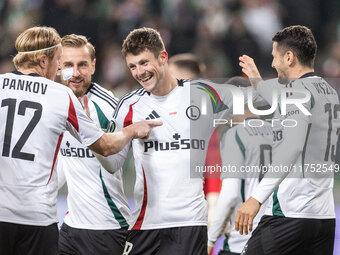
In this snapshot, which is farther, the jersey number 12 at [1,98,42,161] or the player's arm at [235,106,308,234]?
the player's arm at [235,106,308,234]

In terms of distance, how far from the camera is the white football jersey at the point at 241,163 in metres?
5.94

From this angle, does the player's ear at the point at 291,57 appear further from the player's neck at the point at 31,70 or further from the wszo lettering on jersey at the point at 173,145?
the player's neck at the point at 31,70

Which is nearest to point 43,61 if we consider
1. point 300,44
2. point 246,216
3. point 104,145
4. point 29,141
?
point 29,141

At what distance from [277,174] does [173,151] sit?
81 centimetres

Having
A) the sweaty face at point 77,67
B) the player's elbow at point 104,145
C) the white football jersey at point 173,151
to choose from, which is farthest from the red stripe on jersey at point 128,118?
the sweaty face at point 77,67

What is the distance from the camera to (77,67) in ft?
20.2

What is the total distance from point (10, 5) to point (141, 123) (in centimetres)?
1126

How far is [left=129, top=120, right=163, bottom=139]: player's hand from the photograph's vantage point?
503cm

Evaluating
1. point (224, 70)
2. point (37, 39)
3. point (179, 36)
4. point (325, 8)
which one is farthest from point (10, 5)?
point (37, 39)

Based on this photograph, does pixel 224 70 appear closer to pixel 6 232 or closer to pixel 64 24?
pixel 64 24

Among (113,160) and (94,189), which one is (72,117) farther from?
(94,189)

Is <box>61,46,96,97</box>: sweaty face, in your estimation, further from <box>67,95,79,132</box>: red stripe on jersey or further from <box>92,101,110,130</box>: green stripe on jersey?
<box>67,95,79,132</box>: red stripe on jersey

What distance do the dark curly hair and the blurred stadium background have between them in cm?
742

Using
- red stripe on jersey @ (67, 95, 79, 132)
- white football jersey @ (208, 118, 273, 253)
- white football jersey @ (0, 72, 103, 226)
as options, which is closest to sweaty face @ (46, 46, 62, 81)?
white football jersey @ (0, 72, 103, 226)
